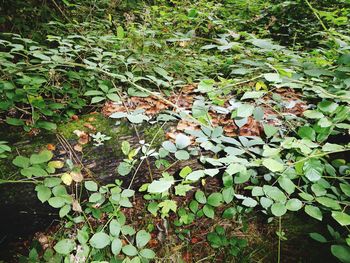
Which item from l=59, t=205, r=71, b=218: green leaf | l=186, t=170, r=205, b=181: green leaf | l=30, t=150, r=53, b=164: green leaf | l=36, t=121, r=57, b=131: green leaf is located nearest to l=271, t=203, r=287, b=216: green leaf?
l=186, t=170, r=205, b=181: green leaf

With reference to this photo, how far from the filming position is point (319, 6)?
3.61 metres

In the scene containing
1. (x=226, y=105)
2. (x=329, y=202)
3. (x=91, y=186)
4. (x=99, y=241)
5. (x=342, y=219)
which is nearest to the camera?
(x=342, y=219)

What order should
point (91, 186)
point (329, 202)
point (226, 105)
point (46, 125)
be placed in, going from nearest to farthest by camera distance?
point (329, 202)
point (91, 186)
point (46, 125)
point (226, 105)

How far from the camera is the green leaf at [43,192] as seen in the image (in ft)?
3.76

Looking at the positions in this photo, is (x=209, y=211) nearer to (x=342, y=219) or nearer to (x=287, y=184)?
(x=287, y=184)

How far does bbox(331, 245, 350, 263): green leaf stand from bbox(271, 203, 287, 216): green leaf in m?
0.28

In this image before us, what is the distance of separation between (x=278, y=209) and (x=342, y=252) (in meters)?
0.35

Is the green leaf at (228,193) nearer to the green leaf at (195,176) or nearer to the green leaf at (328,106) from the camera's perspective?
the green leaf at (195,176)

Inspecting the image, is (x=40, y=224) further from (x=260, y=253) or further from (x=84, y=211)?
(x=260, y=253)

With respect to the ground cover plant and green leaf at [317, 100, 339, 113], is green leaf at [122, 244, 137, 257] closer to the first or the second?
the ground cover plant

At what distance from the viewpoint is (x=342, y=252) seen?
1098 millimetres

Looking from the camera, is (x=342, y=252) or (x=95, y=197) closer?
(x=342, y=252)

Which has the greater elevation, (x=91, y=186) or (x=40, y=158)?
(x=40, y=158)

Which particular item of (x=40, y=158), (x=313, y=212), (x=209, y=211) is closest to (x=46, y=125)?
(x=40, y=158)
